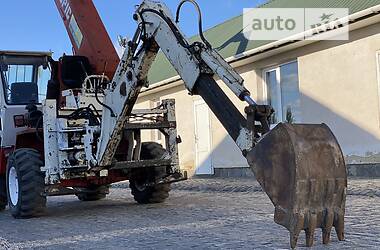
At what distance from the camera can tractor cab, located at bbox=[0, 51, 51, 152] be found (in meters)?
10.3

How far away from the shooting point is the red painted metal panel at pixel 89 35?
9.82 m

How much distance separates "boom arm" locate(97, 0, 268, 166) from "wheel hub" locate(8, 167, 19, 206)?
5.64 feet

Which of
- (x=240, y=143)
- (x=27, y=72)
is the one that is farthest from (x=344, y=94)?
(x=240, y=143)

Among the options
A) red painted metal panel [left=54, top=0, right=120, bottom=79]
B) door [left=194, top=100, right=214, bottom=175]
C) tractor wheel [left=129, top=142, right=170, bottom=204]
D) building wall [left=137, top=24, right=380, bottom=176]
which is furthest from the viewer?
door [left=194, top=100, right=214, bottom=175]

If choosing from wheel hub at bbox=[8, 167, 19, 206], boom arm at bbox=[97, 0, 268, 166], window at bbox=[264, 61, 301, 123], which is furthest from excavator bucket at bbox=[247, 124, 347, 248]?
window at bbox=[264, 61, 301, 123]

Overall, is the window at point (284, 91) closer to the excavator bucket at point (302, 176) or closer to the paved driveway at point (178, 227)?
the paved driveway at point (178, 227)

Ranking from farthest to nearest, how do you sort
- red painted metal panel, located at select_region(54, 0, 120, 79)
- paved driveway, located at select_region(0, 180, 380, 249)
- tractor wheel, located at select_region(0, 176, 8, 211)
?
1. tractor wheel, located at select_region(0, 176, 8, 211)
2. red painted metal panel, located at select_region(54, 0, 120, 79)
3. paved driveway, located at select_region(0, 180, 380, 249)

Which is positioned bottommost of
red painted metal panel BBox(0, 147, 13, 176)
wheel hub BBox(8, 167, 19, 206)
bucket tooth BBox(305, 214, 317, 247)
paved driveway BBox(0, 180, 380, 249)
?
paved driveway BBox(0, 180, 380, 249)

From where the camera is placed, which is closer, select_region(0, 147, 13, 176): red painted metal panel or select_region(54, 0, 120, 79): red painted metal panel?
select_region(54, 0, 120, 79): red painted metal panel

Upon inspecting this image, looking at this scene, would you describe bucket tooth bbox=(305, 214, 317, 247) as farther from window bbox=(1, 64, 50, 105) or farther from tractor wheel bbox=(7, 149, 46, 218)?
window bbox=(1, 64, 50, 105)

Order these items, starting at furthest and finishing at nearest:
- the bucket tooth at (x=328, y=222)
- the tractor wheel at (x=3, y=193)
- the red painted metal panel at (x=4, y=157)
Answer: the tractor wheel at (x=3, y=193)
the red painted metal panel at (x=4, y=157)
the bucket tooth at (x=328, y=222)

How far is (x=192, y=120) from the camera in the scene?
18.8m

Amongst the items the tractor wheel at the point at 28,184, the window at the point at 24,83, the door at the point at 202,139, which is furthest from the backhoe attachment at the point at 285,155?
the door at the point at 202,139

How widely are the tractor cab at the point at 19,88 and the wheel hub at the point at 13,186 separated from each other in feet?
2.98
